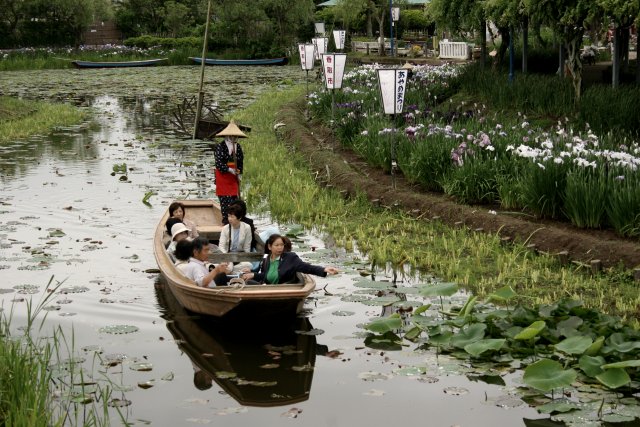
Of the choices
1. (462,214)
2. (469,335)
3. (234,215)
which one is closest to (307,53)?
(462,214)

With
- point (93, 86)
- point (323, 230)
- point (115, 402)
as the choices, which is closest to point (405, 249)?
point (323, 230)

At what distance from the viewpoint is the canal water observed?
784 cm

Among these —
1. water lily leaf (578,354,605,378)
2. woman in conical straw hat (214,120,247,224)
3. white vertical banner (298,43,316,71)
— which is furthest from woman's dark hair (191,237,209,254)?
white vertical banner (298,43,316,71)

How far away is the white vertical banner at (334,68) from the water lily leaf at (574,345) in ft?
49.0

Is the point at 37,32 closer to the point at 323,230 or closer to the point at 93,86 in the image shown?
the point at 93,86

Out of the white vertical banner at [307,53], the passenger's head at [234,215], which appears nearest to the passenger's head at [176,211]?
the passenger's head at [234,215]

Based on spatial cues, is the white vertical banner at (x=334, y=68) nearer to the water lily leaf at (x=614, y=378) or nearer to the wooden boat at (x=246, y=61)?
the water lily leaf at (x=614, y=378)

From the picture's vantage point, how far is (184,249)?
10.7 m

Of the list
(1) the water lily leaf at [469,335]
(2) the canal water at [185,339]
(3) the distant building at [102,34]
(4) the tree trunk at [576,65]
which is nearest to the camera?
(2) the canal water at [185,339]

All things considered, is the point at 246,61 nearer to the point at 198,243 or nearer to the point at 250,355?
the point at 198,243

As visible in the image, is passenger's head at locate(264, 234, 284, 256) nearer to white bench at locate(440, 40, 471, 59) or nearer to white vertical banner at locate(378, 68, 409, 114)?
white vertical banner at locate(378, 68, 409, 114)

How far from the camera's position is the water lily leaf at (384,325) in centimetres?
926

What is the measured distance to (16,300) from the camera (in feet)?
35.8

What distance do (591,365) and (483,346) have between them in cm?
90
